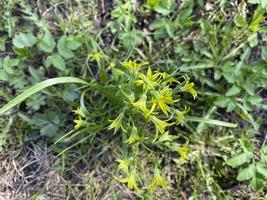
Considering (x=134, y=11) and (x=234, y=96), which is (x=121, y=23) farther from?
(x=234, y=96)

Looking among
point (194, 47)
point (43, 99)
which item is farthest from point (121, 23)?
point (43, 99)

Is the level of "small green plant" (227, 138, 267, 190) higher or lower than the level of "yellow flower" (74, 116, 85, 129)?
lower

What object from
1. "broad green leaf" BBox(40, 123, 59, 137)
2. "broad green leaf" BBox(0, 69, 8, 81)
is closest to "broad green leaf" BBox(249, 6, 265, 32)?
"broad green leaf" BBox(40, 123, 59, 137)

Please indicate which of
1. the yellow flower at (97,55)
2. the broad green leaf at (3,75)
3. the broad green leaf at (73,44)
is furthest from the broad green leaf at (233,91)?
the broad green leaf at (3,75)

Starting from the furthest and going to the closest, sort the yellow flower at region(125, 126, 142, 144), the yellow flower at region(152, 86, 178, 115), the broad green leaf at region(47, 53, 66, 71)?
1. the broad green leaf at region(47, 53, 66, 71)
2. the yellow flower at region(125, 126, 142, 144)
3. the yellow flower at region(152, 86, 178, 115)

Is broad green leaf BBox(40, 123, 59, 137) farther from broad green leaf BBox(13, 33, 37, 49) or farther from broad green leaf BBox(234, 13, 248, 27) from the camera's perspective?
broad green leaf BBox(234, 13, 248, 27)

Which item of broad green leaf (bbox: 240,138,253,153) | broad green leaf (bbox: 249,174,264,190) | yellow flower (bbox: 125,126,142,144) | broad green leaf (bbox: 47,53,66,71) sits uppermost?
broad green leaf (bbox: 47,53,66,71)

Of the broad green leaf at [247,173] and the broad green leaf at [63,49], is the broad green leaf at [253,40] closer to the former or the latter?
the broad green leaf at [247,173]
